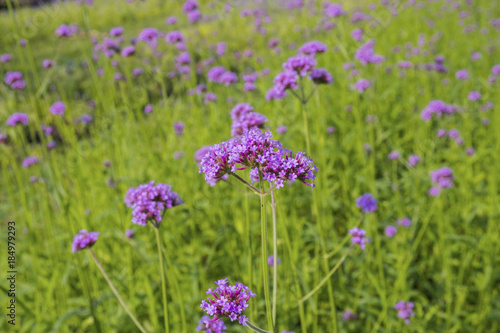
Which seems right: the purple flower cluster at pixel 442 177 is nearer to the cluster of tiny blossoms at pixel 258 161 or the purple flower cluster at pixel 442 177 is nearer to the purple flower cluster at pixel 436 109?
the purple flower cluster at pixel 436 109

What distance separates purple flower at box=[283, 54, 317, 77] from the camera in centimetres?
194

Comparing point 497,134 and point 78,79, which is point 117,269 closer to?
point 497,134

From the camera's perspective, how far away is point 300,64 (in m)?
1.96

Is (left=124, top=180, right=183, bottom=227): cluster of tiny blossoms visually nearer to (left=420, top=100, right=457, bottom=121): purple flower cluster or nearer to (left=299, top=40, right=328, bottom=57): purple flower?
(left=299, top=40, right=328, bottom=57): purple flower

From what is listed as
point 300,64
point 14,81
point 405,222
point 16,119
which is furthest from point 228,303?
point 14,81

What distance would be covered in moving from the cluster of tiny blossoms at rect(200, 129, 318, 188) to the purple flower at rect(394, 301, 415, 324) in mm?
1366

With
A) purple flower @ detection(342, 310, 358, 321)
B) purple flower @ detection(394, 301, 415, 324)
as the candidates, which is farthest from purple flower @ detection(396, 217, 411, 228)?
purple flower @ detection(342, 310, 358, 321)

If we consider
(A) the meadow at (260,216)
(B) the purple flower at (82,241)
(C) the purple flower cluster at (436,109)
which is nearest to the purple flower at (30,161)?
(A) the meadow at (260,216)

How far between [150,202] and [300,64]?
109cm

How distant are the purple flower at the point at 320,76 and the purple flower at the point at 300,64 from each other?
0.08 m

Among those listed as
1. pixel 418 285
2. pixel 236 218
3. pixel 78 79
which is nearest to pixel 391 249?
pixel 418 285

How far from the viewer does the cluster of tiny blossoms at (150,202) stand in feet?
4.63

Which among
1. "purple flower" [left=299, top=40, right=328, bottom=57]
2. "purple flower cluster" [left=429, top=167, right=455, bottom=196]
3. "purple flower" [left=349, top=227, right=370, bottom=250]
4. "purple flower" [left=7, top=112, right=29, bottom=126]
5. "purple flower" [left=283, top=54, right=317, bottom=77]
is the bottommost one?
"purple flower" [left=349, top=227, right=370, bottom=250]

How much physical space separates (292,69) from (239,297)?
1330 mm
